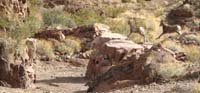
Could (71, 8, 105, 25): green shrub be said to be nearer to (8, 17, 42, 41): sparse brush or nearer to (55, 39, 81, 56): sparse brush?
(55, 39, 81, 56): sparse brush

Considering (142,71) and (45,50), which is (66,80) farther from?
(45,50)

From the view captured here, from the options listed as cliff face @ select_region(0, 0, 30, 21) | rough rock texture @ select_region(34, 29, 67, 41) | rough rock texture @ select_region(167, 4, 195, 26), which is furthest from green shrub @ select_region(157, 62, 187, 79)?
rough rock texture @ select_region(167, 4, 195, 26)

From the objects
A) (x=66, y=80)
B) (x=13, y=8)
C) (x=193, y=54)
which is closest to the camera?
(x=193, y=54)

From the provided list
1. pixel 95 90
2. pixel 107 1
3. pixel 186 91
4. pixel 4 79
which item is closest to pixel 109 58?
pixel 95 90

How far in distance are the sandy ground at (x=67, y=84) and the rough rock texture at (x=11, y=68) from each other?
47 cm

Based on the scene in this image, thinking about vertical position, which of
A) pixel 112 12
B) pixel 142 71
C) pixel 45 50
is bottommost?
pixel 112 12

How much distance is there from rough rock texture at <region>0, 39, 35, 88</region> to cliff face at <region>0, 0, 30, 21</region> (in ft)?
8.23

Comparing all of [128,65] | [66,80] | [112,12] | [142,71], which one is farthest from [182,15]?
[142,71]

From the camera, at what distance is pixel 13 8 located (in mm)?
17938

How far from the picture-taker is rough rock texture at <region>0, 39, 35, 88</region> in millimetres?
15180

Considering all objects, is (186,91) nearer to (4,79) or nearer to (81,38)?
(4,79)

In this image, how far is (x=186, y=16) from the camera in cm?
3525

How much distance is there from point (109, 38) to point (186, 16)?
16.1 m

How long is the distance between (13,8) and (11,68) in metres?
3.25
